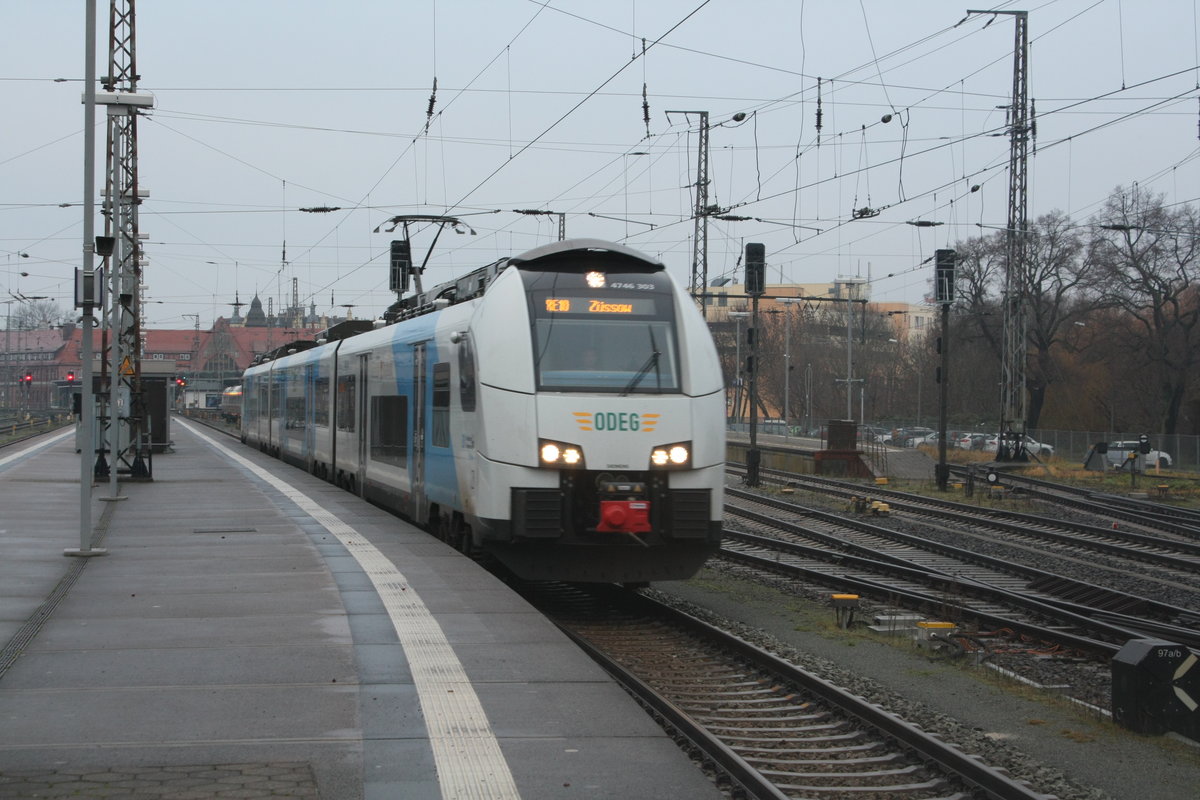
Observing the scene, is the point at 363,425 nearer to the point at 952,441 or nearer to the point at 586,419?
the point at 586,419

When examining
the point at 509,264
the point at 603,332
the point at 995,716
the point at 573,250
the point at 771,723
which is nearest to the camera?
the point at 771,723

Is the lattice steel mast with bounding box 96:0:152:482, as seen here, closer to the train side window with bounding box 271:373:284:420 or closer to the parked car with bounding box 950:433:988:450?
the train side window with bounding box 271:373:284:420

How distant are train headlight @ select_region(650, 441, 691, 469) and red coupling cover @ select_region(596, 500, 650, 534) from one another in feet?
1.44

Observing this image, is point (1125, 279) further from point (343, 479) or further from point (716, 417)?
point (716, 417)

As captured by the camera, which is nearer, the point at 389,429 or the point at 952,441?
the point at 389,429

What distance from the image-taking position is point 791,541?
65.8ft

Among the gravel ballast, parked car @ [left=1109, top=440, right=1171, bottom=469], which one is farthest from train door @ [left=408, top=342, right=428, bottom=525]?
parked car @ [left=1109, top=440, right=1171, bottom=469]

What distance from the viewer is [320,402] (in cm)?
2783

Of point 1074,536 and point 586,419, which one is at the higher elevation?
point 586,419

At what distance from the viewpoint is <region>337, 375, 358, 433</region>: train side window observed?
900 inches

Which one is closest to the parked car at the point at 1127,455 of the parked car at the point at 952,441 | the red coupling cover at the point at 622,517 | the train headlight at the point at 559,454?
the parked car at the point at 952,441

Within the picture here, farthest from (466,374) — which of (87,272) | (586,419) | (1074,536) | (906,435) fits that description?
(906,435)

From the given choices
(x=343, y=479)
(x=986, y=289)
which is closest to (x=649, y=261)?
(x=343, y=479)

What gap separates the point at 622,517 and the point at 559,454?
0.79 meters
